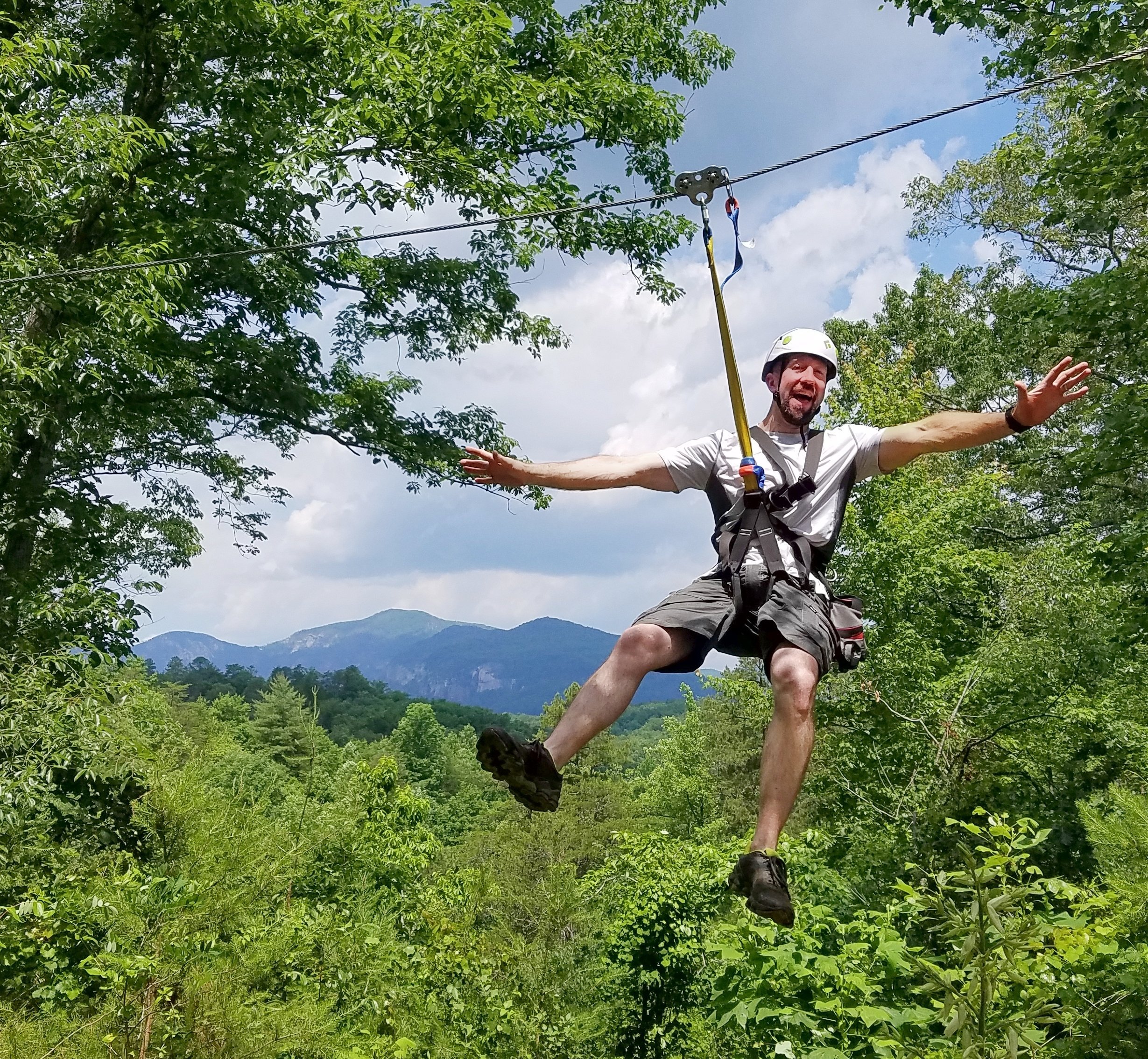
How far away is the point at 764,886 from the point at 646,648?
700mm

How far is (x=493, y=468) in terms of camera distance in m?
3.00

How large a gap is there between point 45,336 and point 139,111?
10.8 ft

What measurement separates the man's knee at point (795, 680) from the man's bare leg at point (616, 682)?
26 cm

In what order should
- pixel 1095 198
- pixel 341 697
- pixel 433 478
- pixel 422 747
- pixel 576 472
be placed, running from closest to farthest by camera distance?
pixel 576 472
pixel 1095 198
pixel 433 478
pixel 422 747
pixel 341 697

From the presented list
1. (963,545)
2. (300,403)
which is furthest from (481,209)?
(963,545)

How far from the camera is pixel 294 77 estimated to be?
28.2 feet

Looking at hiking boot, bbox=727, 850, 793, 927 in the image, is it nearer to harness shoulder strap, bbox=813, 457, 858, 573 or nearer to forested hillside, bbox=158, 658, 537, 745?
harness shoulder strap, bbox=813, 457, 858, 573

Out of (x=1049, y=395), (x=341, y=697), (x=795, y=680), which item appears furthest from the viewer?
(x=341, y=697)

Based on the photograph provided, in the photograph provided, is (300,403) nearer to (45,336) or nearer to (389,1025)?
(45,336)

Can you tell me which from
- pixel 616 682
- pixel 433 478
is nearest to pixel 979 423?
pixel 616 682

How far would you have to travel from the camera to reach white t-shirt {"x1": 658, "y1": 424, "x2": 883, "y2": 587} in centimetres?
305

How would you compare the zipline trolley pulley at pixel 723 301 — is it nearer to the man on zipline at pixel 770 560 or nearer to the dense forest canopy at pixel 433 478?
the man on zipline at pixel 770 560

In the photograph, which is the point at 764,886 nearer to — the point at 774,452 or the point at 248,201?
the point at 774,452

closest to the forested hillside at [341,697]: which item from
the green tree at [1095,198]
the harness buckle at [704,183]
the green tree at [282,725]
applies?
the green tree at [282,725]
